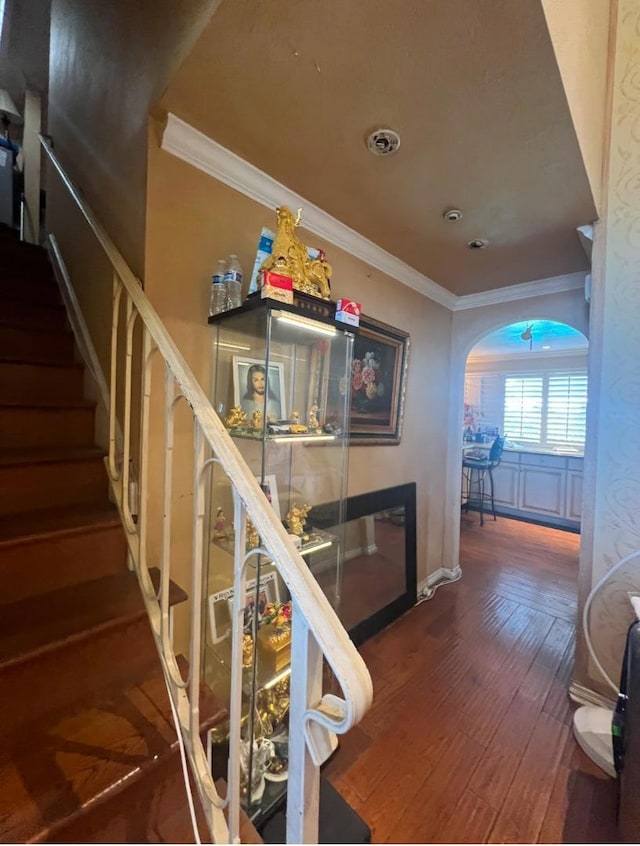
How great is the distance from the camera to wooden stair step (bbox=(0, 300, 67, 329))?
5.64 feet

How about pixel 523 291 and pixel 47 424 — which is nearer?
pixel 47 424

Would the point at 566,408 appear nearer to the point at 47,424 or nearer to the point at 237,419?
the point at 237,419

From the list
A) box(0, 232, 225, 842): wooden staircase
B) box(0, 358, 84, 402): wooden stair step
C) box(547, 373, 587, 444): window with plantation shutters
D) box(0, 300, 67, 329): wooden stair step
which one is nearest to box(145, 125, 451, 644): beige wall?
box(0, 232, 225, 842): wooden staircase

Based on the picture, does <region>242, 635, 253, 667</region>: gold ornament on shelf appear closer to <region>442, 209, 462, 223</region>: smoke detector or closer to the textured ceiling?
the textured ceiling

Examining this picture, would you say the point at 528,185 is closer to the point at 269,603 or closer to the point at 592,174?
the point at 592,174

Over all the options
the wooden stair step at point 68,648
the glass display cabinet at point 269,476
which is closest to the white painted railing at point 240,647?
the wooden stair step at point 68,648

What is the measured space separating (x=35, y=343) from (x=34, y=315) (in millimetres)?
259

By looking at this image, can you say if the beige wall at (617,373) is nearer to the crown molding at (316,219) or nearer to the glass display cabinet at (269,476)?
the crown molding at (316,219)

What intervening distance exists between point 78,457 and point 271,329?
89 centimetres

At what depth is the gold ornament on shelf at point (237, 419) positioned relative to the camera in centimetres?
134

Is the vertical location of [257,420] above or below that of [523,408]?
below

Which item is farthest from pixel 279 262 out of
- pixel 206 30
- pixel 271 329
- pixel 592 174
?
pixel 592 174

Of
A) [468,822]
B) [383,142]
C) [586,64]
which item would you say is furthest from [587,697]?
[586,64]

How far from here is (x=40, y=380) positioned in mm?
1553
